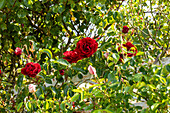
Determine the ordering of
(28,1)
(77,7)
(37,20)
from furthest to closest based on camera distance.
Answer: (37,20), (77,7), (28,1)

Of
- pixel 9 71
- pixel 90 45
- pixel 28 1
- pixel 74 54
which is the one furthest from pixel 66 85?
pixel 9 71

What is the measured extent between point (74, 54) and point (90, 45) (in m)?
0.14

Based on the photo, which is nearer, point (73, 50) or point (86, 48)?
point (86, 48)

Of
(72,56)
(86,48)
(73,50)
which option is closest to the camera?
(86,48)

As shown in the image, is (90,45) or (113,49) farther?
(113,49)

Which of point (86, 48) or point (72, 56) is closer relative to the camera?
point (86, 48)

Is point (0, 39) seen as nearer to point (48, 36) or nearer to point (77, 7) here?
point (48, 36)

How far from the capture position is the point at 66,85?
1.23 metres

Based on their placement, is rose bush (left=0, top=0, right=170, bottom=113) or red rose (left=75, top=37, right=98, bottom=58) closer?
red rose (left=75, top=37, right=98, bottom=58)

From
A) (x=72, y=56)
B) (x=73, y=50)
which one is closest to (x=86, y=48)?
(x=72, y=56)

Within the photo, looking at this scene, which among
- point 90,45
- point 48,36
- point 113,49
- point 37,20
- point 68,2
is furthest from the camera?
point 37,20

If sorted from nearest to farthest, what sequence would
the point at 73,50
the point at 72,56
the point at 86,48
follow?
the point at 86,48 < the point at 72,56 < the point at 73,50

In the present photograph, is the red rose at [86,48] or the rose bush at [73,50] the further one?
the rose bush at [73,50]

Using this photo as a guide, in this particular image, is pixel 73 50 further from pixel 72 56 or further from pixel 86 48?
pixel 86 48
